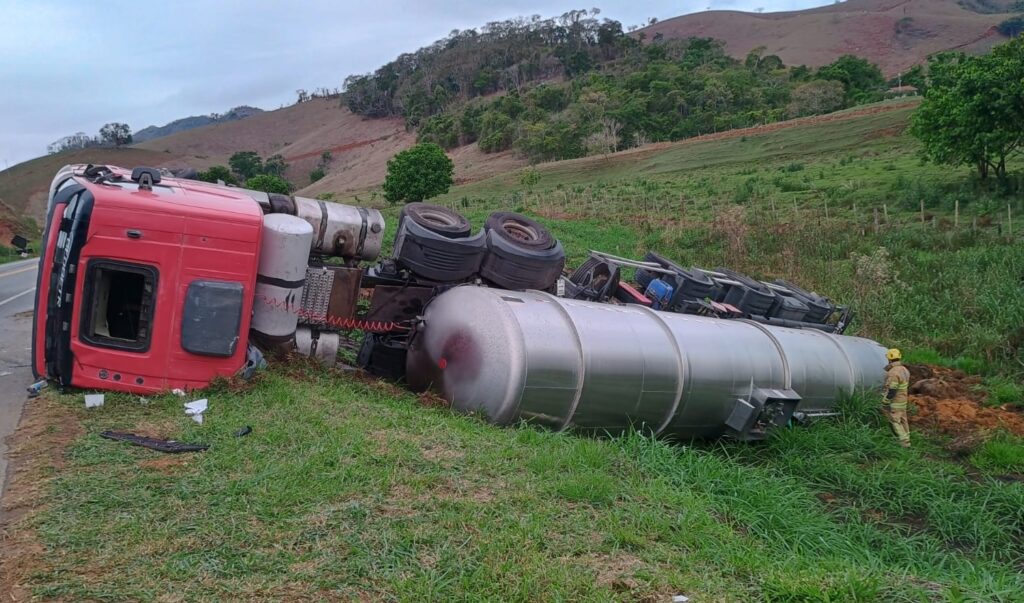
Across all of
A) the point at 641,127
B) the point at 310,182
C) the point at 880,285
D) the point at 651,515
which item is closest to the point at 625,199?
the point at 880,285

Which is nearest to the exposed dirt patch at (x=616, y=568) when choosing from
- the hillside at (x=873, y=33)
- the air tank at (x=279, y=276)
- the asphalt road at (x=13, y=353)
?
the asphalt road at (x=13, y=353)

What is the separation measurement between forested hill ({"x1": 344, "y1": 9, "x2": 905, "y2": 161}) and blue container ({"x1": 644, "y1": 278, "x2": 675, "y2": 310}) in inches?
→ 2247

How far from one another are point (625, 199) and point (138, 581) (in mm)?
31355

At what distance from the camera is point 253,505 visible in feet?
13.1

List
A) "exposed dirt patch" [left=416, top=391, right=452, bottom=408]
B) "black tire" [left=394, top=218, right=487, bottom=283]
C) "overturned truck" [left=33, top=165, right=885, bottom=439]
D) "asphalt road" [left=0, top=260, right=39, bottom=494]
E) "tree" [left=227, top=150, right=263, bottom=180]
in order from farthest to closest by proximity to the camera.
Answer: "tree" [left=227, top=150, right=263, bottom=180]
"black tire" [left=394, top=218, right=487, bottom=283]
"exposed dirt patch" [left=416, top=391, right=452, bottom=408]
"overturned truck" [left=33, top=165, right=885, bottom=439]
"asphalt road" [left=0, top=260, right=39, bottom=494]

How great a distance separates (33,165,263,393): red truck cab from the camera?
590cm

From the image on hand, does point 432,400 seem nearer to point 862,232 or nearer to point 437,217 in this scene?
point 437,217

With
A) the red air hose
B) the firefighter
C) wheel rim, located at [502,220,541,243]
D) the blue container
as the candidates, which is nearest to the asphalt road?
the red air hose

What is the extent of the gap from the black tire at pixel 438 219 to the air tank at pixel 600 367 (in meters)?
0.95

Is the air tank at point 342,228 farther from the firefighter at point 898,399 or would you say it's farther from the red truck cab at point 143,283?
the firefighter at point 898,399

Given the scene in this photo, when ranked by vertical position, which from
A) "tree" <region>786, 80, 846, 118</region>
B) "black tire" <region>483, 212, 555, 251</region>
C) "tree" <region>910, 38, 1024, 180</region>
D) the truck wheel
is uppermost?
"tree" <region>786, 80, 846, 118</region>

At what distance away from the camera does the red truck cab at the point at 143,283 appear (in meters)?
5.90

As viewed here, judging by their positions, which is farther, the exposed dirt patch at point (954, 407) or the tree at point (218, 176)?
the tree at point (218, 176)

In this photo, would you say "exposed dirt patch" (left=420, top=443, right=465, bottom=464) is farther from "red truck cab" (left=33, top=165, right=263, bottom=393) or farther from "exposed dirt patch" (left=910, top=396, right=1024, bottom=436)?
"exposed dirt patch" (left=910, top=396, right=1024, bottom=436)
